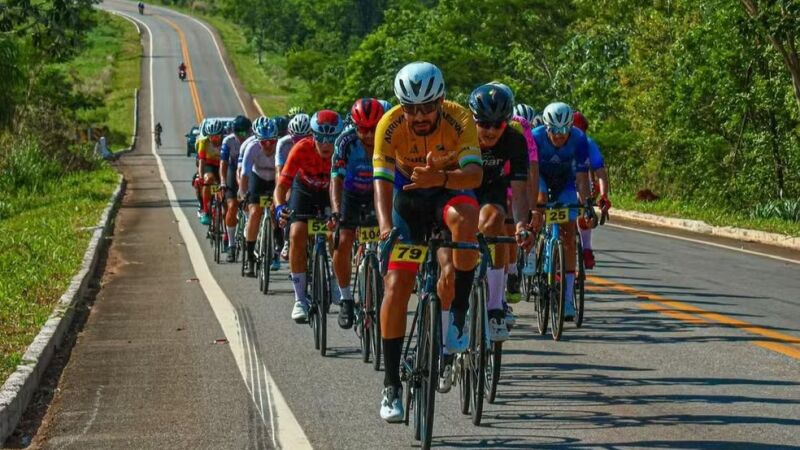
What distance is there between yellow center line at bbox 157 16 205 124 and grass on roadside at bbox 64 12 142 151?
386 cm

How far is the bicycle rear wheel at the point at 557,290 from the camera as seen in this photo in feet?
38.7

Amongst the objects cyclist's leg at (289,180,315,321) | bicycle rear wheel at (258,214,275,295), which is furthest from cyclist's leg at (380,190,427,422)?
bicycle rear wheel at (258,214,275,295)

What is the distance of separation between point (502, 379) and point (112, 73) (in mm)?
100336

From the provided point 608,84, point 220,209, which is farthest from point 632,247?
point 608,84

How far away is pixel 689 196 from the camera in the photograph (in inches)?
1419

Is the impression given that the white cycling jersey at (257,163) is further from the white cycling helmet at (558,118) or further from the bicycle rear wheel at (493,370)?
the bicycle rear wheel at (493,370)

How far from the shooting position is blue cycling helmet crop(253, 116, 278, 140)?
1631 centimetres

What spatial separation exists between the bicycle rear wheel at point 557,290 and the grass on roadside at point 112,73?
5890 centimetres

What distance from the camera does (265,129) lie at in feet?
53.6

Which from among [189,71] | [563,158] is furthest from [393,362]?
[189,71]

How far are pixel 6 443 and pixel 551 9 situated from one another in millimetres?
50872

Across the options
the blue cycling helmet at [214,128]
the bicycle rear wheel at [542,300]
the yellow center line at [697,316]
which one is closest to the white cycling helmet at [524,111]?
the bicycle rear wheel at [542,300]

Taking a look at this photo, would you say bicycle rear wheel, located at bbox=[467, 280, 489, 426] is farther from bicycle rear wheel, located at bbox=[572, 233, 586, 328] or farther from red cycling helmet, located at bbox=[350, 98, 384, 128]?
bicycle rear wheel, located at bbox=[572, 233, 586, 328]

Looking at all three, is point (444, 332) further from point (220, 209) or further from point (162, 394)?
point (220, 209)
